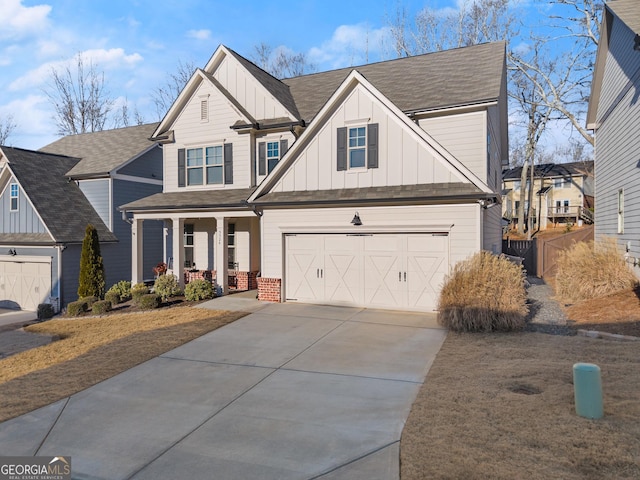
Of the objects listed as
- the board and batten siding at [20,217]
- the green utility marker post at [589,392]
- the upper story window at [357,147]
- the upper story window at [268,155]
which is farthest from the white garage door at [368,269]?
the board and batten siding at [20,217]

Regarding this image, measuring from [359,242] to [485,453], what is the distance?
8.66m

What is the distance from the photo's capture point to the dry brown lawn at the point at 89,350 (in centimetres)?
673

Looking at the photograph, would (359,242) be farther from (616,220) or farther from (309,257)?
(616,220)

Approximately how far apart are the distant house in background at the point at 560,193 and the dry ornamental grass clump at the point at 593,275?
34608 millimetres

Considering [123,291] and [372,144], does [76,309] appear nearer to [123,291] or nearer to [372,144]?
[123,291]

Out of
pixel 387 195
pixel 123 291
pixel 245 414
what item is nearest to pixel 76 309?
pixel 123 291

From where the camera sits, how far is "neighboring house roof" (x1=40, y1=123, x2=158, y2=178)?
2069 cm

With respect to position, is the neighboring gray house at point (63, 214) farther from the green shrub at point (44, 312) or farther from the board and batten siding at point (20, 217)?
the green shrub at point (44, 312)

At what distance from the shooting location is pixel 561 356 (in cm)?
741

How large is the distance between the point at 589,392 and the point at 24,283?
21014mm

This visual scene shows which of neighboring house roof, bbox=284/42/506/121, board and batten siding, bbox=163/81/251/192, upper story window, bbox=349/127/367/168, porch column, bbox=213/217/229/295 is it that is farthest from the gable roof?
board and batten siding, bbox=163/81/251/192

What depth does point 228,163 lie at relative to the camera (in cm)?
1641

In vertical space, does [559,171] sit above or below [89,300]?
above
